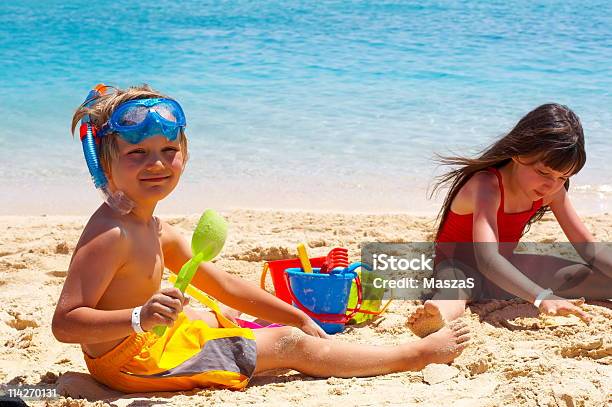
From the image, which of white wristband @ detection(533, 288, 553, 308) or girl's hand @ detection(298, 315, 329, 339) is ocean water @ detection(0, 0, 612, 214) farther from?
girl's hand @ detection(298, 315, 329, 339)

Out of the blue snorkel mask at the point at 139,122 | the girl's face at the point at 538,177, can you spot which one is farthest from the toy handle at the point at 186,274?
the girl's face at the point at 538,177

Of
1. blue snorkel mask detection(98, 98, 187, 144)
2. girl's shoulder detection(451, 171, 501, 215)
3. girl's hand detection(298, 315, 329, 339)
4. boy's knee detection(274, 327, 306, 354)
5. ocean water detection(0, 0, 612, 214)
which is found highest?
blue snorkel mask detection(98, 98, 187, 144)

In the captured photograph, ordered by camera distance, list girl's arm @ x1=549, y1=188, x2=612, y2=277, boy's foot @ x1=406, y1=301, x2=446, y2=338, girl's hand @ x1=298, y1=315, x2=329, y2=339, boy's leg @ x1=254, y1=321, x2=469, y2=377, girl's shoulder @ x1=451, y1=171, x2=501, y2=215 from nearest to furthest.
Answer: boy's leg @ x1=254, y1=321, x2=469, y2=377, girl's hand @ x1=298, y1=315, x2=329, y2=339, boy's foot @ x1=406, y1=301, x2=446, y2=338, girl's shoulder @ x1=451, y1=171, x2=501, y2=215, girl's arm @ x1=549, y1=188, x2=612, y2=277

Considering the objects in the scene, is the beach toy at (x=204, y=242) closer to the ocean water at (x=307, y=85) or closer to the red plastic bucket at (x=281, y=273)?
the red plastic bucket at (x=281, y=273)

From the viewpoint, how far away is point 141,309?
2084mm

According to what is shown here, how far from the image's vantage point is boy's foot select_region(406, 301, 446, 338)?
276 centimetres

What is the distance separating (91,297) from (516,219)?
1.77 metres

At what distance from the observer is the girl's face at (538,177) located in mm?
3102

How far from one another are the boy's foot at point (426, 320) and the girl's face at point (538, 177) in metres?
0.70

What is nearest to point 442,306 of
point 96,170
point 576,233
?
point 576,233

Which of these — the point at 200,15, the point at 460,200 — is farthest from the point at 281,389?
the point at 200,15

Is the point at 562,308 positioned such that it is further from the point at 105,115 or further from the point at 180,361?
the point at 105,115

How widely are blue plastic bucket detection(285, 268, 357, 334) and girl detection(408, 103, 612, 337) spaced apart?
29cm

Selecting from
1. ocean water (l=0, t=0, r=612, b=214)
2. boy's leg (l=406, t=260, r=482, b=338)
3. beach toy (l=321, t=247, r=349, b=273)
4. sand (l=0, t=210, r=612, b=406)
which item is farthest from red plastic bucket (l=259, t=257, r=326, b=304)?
ocean water (l=0, t=0, r=612, b=214)
